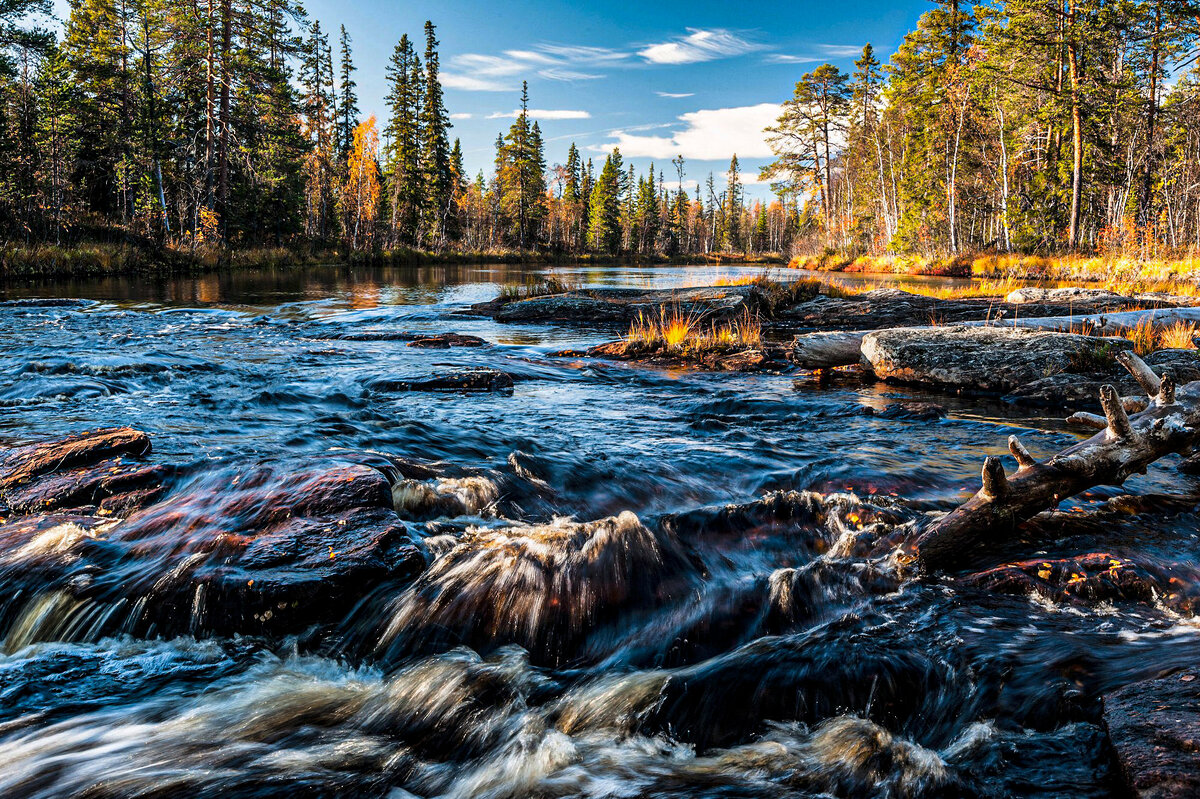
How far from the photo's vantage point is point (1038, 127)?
1119 inches

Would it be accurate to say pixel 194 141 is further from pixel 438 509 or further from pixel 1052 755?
pixel 1052 755

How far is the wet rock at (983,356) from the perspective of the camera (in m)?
7.51

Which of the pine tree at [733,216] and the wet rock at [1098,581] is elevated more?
the pine tree at [733,216]

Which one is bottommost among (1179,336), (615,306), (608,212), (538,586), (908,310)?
(538,586)

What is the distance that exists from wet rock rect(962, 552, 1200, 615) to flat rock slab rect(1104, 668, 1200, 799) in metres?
0.84

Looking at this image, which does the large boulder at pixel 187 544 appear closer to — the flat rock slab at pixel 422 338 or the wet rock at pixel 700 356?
the wet rock at pixel 700 356

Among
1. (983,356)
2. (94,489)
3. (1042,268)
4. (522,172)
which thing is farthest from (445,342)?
(522,172)

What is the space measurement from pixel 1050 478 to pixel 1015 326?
6939mm

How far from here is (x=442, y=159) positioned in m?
52.6

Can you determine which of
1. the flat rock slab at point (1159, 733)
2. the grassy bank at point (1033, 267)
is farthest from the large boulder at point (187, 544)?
the grassy bank at point (1033, 267)

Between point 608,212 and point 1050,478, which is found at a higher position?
point 608,212

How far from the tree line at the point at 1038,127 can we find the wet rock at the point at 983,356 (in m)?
19.0

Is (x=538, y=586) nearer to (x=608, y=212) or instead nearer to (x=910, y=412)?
(x=910, y=412)

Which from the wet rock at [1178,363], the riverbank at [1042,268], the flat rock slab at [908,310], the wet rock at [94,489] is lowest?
the wet rock at [94,489]
